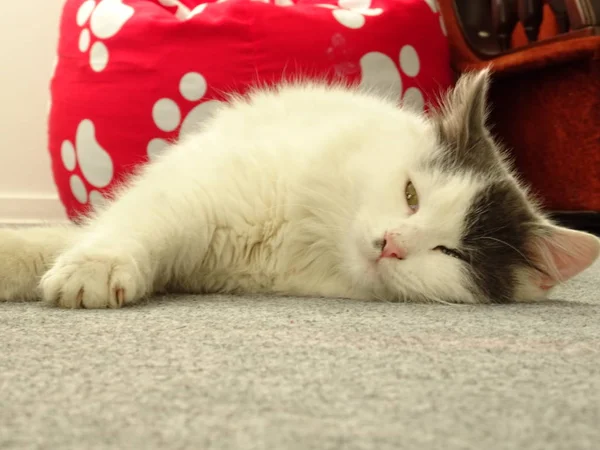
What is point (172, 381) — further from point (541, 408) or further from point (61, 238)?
point (61, 238)

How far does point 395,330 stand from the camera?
835 millimetres

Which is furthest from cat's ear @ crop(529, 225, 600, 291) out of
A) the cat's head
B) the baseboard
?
the baseboard

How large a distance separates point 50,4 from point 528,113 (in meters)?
2.44

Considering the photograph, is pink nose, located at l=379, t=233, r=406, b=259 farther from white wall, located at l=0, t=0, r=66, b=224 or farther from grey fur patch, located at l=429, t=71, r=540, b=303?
→ white wall, located at l=0, t=0, r=66, b=224

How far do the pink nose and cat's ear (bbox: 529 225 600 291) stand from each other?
0.97 ft

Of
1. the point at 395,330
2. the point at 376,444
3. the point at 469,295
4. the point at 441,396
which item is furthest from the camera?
the point at 469,295

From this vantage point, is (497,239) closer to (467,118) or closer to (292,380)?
(467,118)

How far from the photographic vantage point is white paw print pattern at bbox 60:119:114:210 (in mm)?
2055

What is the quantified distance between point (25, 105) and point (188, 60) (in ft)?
5.88

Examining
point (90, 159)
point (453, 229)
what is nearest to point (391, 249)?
point (453, 229)

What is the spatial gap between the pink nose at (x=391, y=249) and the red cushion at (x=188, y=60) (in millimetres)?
1000

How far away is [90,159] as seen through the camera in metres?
2.07

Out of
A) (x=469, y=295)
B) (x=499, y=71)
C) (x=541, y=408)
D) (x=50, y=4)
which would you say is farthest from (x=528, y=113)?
(x=50, y=4)

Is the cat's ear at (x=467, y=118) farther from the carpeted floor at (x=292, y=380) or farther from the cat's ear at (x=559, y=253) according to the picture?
the carpeted floor at (x=292, y=380)
